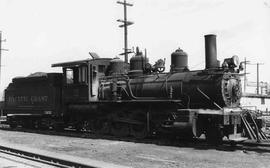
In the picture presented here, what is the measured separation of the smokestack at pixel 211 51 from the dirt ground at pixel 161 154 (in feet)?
9.00

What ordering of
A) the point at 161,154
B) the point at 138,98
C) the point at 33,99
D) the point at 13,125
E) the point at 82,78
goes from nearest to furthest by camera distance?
the point at 161,154 → the point at 138,98 → the point at 82,78 → the point at 33,99 → the point at 13,125

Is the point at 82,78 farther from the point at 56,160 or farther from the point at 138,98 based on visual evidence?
the point at 56,160

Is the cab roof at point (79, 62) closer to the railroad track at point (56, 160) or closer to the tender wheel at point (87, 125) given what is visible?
the tender wheel at point (87, 125)

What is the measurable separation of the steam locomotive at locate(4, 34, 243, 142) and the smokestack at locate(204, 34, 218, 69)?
1cm

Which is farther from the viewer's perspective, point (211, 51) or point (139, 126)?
point (139, 126)

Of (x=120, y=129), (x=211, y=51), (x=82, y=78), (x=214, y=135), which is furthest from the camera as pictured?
(x=82, y=78)

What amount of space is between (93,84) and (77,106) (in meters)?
1.31

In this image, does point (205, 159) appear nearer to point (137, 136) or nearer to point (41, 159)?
point (41, 159)

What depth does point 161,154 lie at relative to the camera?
10.4 m

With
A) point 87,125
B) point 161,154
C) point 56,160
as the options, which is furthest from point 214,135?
point 87,125

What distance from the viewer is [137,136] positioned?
47.2ft

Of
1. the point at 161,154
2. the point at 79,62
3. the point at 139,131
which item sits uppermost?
the point at 79,62

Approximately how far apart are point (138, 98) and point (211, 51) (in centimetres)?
346

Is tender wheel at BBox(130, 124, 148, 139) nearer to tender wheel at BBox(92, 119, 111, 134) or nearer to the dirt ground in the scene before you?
the dirt ground
